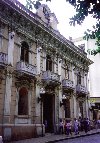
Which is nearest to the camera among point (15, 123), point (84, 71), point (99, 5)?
point (99, 5)

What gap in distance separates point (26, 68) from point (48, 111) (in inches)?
227

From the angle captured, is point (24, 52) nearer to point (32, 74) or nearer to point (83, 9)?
point (32, 74)

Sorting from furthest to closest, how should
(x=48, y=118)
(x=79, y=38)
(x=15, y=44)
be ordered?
(x=79, y=38), (x=48, y=118), (x=15, y=44)

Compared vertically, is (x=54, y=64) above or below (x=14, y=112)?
above

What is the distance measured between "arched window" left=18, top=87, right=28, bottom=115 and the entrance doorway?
3259mm

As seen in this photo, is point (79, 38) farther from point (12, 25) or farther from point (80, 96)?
point (12, 25)

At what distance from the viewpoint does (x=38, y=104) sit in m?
19.3

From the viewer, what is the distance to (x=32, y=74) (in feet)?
60.7

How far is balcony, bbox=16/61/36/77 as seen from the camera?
1744 centimetres

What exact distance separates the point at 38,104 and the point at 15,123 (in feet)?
10.0

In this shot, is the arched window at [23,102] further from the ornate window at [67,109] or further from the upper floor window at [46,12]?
the upper floor window at [46,12]

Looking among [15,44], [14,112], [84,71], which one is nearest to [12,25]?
[15,44]

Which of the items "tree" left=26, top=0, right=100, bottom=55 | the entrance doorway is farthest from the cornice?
"tree" left=26, top=0, right=100, bottom=55

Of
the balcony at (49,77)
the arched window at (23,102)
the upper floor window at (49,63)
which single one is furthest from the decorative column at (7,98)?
the upper floor window at (49,63)
